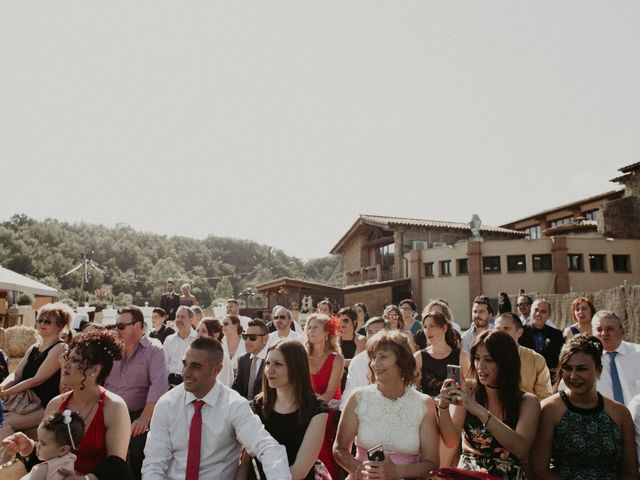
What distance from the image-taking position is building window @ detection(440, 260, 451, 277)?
93.7 feet

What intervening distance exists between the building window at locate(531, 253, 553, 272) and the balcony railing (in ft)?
28.3

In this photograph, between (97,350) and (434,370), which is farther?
(434,370)

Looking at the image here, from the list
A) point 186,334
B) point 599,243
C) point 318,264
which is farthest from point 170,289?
point 318,264

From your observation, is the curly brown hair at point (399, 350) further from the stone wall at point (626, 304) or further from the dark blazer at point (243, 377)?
the stone wall at point (626, 304)

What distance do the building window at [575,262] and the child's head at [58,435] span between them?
2760 centimetres

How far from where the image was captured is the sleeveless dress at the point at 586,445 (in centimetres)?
310

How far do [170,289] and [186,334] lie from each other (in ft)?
20.5

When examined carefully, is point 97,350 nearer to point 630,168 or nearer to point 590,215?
point 630,168

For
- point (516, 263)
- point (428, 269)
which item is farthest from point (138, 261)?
point (516, 263)

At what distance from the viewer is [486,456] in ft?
10.5

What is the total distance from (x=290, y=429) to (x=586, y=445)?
6.48ft

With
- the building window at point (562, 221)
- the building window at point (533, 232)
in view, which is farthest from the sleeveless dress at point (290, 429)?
the building window at point (533, 232)

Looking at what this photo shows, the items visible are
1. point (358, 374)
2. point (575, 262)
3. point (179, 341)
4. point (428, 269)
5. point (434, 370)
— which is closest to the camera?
point (434, 370)

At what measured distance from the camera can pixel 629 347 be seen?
4.61 metres
